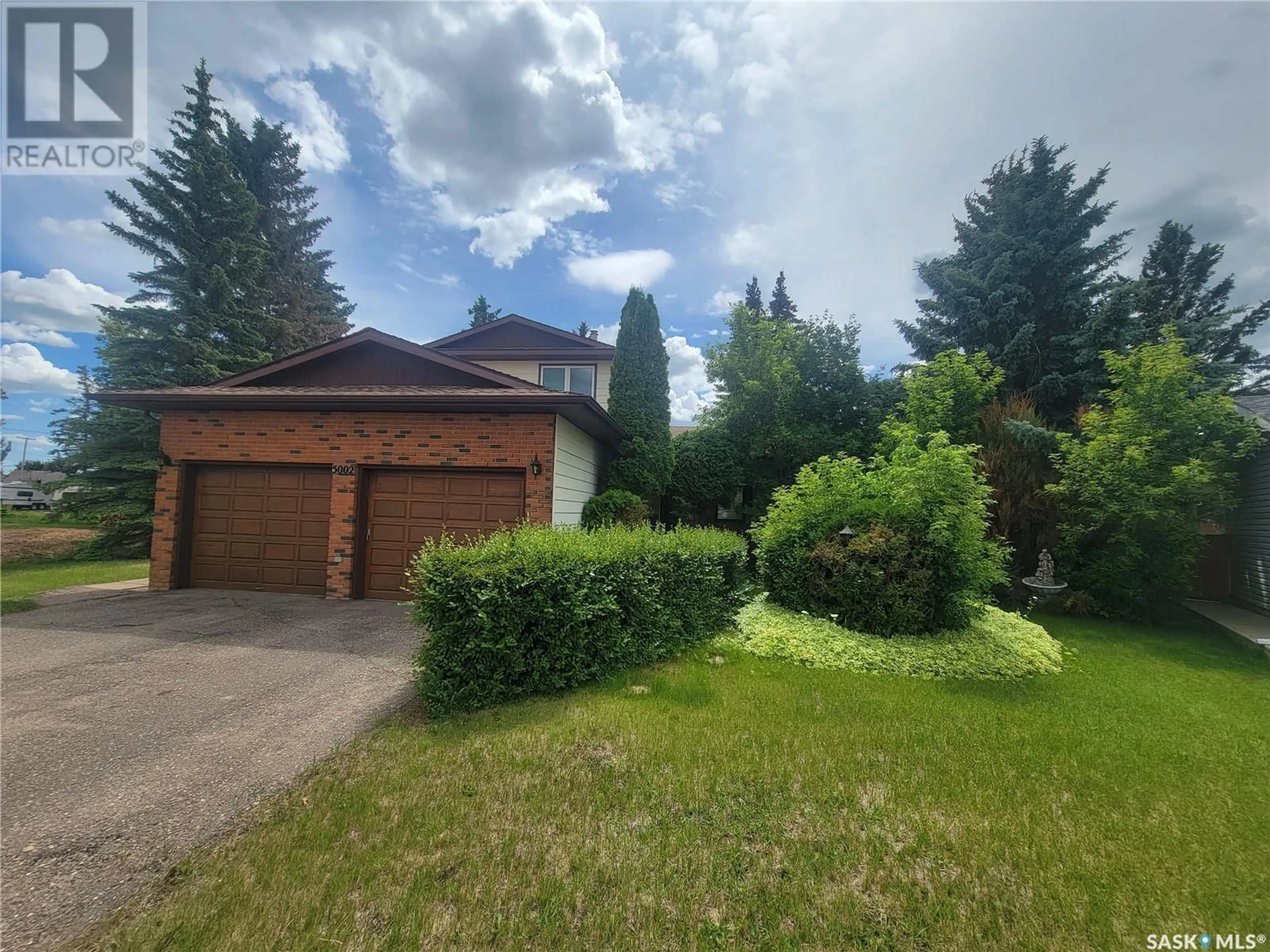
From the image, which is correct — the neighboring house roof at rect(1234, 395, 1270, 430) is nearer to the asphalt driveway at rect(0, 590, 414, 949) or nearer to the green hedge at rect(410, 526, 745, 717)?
the green hedge at rect(410, 526, 745, 717)

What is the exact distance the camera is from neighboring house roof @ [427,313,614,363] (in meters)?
14.3

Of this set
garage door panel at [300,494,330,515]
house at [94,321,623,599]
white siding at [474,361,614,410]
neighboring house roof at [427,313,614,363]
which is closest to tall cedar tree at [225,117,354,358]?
neighboring house roof at [427,313,614,363]

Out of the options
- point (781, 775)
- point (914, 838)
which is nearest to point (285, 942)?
point (781, 775)

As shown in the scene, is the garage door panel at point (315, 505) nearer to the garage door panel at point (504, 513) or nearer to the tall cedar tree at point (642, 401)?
A: the garage door panel at point (504, 513)

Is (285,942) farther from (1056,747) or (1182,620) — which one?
(1182,620)

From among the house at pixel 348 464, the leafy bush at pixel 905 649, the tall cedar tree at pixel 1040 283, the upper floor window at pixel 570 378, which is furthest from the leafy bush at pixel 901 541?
the tall cedar tree at pixel 1040 283

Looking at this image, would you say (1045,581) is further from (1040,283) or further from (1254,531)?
(1040,283)

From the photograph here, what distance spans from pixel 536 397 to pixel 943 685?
21.4ft

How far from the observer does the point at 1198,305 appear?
19500 millimetres

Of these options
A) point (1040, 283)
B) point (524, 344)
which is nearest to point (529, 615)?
point (524, 344)

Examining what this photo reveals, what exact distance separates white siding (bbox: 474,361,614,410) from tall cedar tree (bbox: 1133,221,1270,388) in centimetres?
1468

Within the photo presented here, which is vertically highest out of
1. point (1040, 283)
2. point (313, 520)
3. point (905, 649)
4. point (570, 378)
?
point (1040, 283)

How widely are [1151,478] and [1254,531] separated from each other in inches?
146

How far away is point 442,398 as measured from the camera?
8.16m
